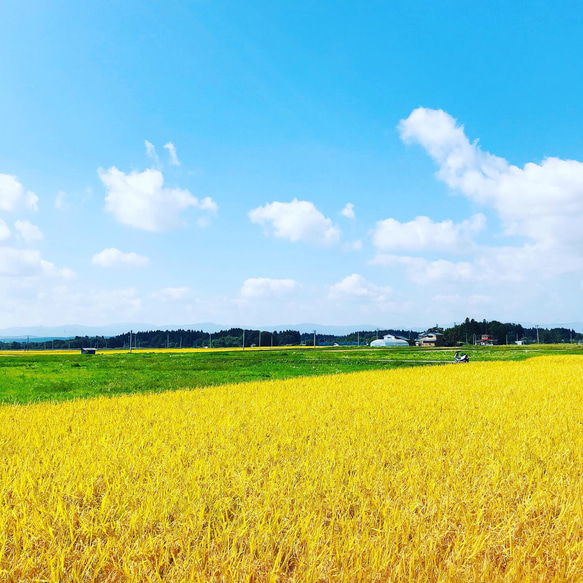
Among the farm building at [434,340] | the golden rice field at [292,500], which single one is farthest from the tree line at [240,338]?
the golden rice field at [292,500]

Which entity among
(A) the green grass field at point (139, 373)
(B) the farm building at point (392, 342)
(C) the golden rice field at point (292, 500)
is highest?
(C) the golden rice field at point (292, 500)

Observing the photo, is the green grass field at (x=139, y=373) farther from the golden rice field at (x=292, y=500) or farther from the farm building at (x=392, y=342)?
the farm building at (x=392, y=342)

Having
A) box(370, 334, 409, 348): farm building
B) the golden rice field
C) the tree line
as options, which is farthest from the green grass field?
box(370, 334, 409, 348): farm building

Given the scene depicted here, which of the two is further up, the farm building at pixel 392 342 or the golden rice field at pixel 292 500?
the golden rice field at pixel 292 500

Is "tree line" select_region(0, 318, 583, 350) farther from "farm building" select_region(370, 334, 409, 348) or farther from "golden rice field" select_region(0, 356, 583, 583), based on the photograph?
"golden rice field" select_region(0, 356, 583, 583)

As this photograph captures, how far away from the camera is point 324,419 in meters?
8.98

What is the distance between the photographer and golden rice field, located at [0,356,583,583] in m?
3.24

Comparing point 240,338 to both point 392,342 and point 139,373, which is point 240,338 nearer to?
point 392,342

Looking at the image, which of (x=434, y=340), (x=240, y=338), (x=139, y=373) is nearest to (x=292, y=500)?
(x=139, y=373)

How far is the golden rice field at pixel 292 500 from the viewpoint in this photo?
3.24m

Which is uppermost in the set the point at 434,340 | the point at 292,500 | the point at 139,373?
the point at 292,500

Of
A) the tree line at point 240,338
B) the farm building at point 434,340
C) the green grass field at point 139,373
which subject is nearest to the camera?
the green grass field at point 139,373

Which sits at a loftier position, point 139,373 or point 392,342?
point 139,373

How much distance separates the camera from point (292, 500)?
4.44 metres
